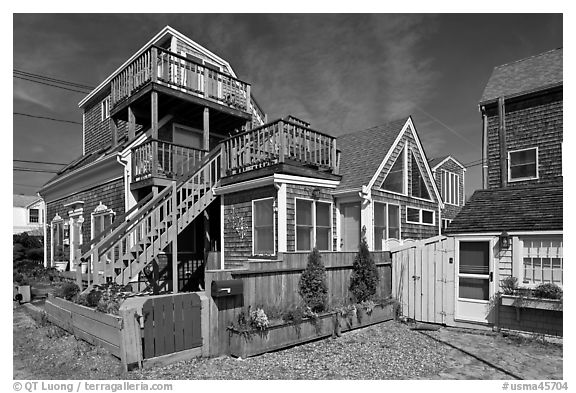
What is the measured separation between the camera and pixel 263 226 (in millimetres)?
10086

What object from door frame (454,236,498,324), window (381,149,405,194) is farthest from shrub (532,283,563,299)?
window (381,149,405,194)

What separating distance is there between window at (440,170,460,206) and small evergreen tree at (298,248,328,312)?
18.4 metres

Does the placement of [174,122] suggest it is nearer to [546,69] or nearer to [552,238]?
[552,238]

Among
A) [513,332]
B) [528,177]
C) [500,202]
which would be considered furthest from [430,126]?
[513,332]

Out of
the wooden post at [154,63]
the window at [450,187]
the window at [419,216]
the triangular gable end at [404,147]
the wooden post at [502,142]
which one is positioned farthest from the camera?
the window at [450,187]

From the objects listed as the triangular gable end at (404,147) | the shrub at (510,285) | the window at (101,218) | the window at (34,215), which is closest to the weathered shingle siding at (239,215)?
the triangular gable end at (404,147)

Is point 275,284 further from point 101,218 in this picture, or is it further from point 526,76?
point 526,76

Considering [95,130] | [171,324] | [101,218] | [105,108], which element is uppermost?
[105,108]

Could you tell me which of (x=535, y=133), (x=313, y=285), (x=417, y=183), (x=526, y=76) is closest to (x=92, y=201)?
Answer: (x=313, y=285)

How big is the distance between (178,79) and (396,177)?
7.75m

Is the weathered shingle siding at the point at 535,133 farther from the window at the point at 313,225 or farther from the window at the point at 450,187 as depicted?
the window at the point at 450,187

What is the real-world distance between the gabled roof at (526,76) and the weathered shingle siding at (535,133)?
48cm

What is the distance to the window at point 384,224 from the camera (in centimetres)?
1155
